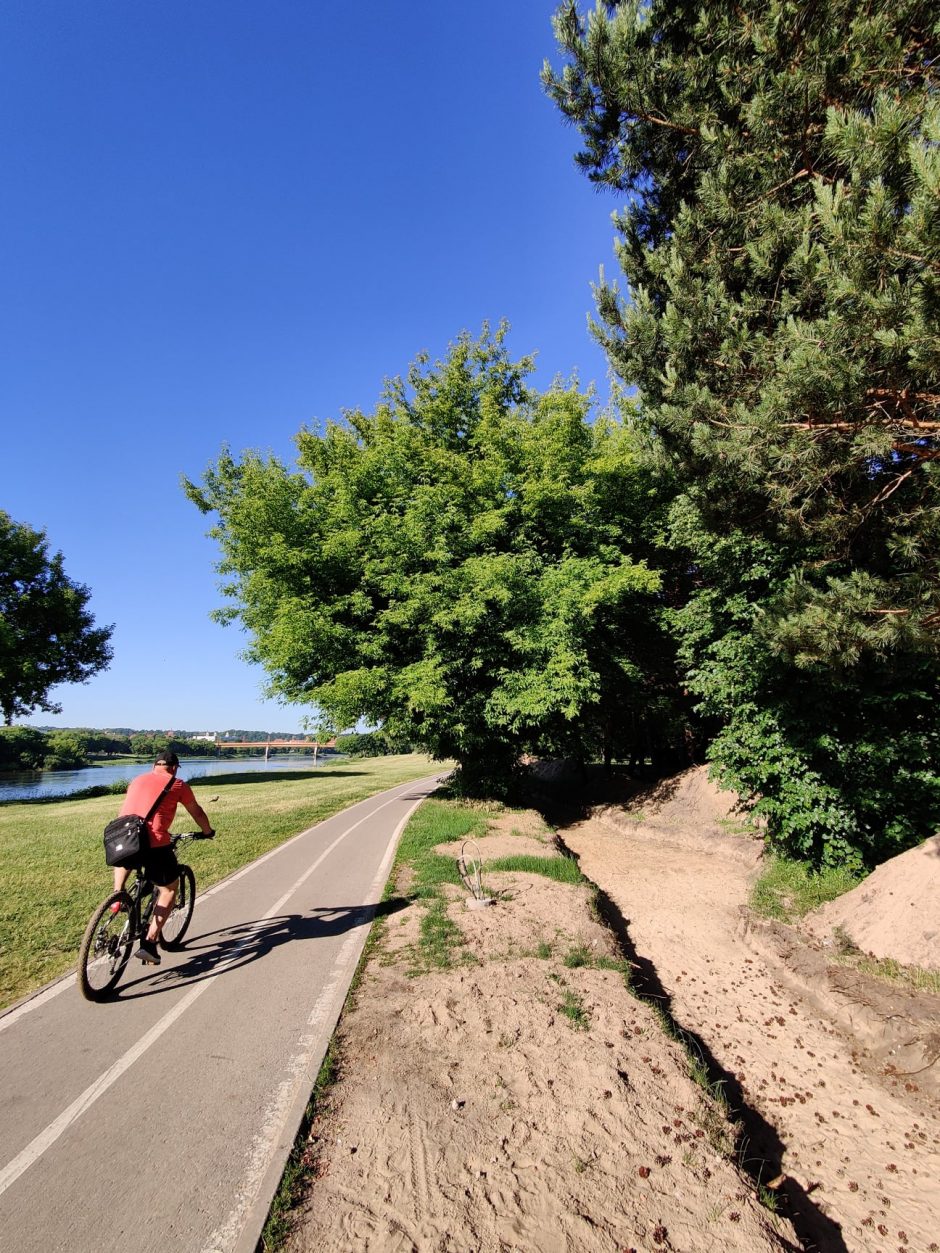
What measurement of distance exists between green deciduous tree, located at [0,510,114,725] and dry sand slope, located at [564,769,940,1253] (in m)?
32.3

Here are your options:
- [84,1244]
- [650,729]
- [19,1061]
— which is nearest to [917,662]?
[84,1244]

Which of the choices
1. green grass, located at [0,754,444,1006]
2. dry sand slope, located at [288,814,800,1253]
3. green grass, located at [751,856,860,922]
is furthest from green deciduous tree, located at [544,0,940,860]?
green grass, located at [0,754,444,1006]

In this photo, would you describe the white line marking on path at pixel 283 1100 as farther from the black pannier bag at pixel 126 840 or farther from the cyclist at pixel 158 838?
the black pannier bag at pixel 126 840

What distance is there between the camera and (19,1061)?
4.41 m

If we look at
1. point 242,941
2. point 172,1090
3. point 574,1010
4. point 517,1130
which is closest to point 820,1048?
point 574,1010

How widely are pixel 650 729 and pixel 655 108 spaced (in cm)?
1986

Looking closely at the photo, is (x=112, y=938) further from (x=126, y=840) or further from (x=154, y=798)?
(x=154, y=798)

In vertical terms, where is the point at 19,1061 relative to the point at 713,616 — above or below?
below

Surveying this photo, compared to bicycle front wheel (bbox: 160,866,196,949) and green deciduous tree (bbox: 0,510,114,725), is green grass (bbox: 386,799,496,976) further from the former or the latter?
green deciduous tree (bbox: 0,510,114,725)

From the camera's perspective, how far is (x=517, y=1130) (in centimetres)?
383

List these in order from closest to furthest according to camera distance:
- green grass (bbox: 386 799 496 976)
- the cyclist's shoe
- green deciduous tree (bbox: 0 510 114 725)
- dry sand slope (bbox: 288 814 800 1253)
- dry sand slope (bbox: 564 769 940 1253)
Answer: dry sand slope (bbox: 288 814 800 1253) < dry sand slope (bbox: 564 769 940 1253) < the cyclist's shoe < green grass (bbox: 386 799 496 976) < green deciduous tree (bbox: 0 510 114 725)

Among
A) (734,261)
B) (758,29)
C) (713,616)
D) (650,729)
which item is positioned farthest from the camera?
(650,729)

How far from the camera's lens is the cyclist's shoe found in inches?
224

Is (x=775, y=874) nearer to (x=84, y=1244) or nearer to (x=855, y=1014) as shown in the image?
(x=855, y=1014)
